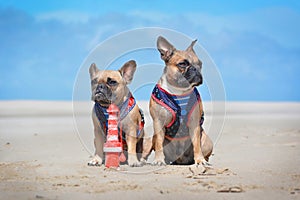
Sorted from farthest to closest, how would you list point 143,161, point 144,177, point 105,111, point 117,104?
point 143,161
point 117,104
point 105,111
point 144,177

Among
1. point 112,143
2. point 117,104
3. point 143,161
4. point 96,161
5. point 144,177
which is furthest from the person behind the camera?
point 143,161

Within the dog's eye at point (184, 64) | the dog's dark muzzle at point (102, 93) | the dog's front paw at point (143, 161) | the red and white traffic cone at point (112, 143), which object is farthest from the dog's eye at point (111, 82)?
the dog's front paw at point (143, 161)

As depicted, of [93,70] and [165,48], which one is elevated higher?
[165,48]

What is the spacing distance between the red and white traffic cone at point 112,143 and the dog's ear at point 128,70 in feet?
1.96

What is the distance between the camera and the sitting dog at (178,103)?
23.3 feet

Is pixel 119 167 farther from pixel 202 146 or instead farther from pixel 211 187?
pixel 211 187

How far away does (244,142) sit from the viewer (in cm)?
1210

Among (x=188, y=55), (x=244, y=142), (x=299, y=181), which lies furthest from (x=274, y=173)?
(x=244, y=142)

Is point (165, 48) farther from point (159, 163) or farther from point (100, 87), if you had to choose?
point (159, 163)

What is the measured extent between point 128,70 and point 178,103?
3.10 feet

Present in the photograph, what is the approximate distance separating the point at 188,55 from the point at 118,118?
1.40 meters

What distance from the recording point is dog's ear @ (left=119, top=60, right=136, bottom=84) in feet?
24.2

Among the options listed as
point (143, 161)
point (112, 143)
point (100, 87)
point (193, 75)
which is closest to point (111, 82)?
point (100, 87)

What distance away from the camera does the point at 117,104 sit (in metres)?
7.24
